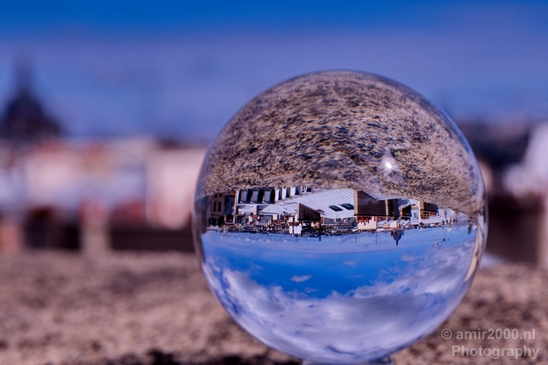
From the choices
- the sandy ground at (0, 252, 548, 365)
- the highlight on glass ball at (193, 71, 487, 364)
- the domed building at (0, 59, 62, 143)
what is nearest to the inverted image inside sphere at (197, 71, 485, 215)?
the highlight on glass ball at (193, 71, 487, 364)

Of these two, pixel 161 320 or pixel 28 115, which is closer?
pixel 161 320

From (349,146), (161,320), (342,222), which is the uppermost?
(349,146)

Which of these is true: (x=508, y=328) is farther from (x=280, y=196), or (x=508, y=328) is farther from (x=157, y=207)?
(x=157, y=207)

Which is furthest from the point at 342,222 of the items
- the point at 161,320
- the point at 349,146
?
the point at 161,320

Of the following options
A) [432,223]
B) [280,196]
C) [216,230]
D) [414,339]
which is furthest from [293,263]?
[414,339]

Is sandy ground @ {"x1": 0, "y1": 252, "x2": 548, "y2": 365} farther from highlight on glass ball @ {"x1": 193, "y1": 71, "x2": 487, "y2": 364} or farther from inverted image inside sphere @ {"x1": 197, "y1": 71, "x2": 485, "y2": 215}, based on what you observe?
inverted image inside sphere @ {"x1": 197, "y1": 71, "x2": 485, "y2": 215}

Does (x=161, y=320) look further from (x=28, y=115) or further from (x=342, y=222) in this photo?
(x=28, y=115)
